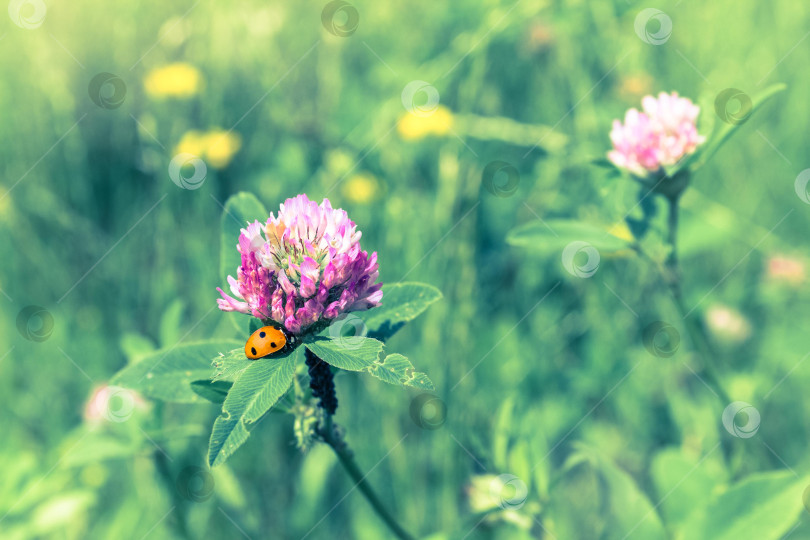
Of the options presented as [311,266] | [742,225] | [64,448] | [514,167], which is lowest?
[64,448]

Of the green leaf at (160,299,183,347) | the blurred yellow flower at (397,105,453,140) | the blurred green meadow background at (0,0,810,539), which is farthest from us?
the blurred yellow flower at (397,105,453,140)

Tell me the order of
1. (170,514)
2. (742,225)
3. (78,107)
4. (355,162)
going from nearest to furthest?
(170,514) < (742,225) < (355,162) < (78,107)

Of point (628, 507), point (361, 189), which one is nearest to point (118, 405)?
point (361, 189)

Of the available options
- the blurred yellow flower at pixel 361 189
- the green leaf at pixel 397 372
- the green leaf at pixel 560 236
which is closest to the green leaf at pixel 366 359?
the green leaf at pixel 397 372

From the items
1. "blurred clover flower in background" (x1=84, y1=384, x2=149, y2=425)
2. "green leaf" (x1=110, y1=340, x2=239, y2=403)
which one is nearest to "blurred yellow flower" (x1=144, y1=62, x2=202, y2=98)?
"blurred clover flower in background" (x1=84, y1=384, x2=149, y2=425)

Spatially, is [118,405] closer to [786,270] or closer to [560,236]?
[560,236]

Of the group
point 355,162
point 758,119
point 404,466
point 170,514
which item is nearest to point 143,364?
point 170,514

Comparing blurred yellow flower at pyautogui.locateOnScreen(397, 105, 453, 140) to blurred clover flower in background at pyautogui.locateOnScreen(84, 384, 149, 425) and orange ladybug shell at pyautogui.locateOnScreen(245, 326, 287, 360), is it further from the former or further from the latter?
orange ladybug shell at pyautogui.locateOnScreen(245, 326, 287, 360)

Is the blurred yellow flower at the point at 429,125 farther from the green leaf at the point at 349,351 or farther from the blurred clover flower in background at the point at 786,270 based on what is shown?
the green leaf at the point at 349,351

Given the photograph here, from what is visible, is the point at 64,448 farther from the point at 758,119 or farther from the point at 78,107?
the point at 758,119

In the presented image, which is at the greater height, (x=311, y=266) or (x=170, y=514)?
(x=311, y=266)
